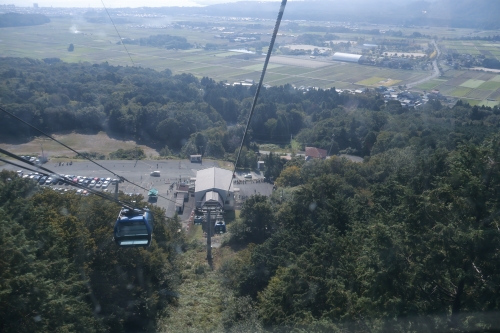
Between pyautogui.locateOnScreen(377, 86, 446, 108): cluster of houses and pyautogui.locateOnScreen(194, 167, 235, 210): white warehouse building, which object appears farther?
pyautogui.locateOnScreen(377, 86, 446, 108): cluster of houses

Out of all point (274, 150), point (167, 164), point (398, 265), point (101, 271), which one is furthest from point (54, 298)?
point (274, 150)

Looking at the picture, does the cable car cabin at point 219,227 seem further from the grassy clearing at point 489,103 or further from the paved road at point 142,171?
the grassy clearing at point 489,103

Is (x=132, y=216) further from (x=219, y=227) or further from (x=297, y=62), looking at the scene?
(x=297, y=62)

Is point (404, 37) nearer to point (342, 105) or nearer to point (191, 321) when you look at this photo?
point (342, 105)

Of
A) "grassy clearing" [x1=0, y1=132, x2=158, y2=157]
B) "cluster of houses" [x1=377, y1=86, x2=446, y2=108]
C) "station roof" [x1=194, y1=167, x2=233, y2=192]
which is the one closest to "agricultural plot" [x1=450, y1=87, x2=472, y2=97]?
"cluster of houses" [x1=377, y1=86, x2=446, y2=108]

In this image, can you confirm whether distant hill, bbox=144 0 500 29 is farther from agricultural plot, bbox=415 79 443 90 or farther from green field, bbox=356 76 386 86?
agricultural plot, bbox=415 79 443 90

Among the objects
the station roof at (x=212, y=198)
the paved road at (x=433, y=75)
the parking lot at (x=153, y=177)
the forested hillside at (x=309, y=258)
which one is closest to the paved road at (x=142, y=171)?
the parking lot at (x=153, y=177)
